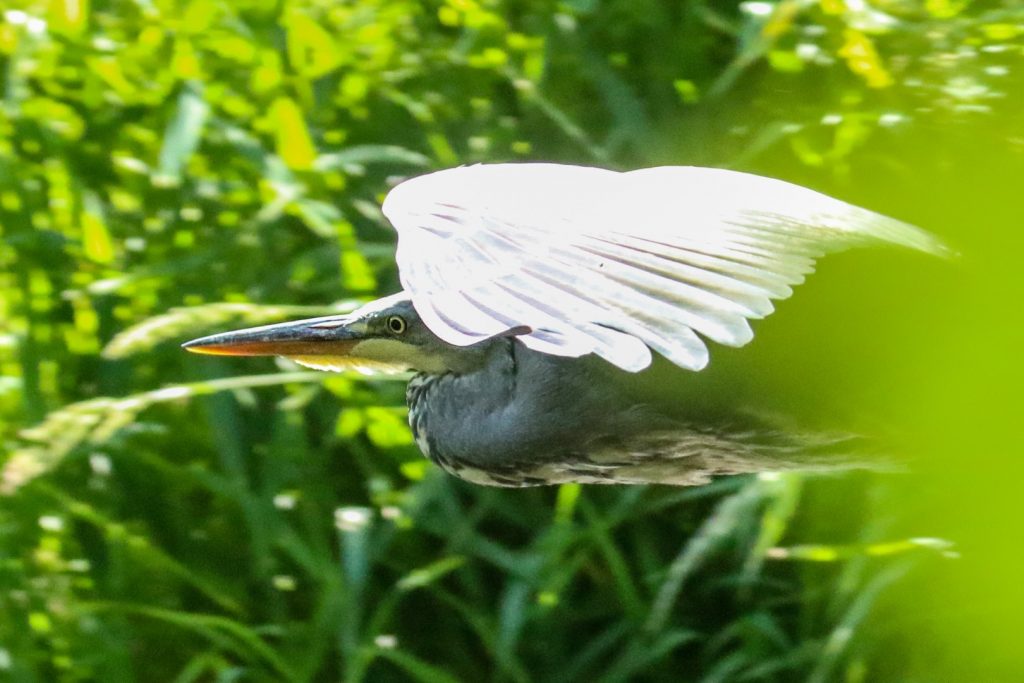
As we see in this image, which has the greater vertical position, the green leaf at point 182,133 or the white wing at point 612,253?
the white wing at point 612,253

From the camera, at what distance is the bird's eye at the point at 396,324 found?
4.33 feet

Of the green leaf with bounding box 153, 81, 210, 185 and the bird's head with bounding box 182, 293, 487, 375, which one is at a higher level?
the bird's head with bounding box 182, 293, 487, 375

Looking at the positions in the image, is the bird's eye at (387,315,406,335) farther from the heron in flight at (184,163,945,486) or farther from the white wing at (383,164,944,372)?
the white wing at (383,164,944,372)

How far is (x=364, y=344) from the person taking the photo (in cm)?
134

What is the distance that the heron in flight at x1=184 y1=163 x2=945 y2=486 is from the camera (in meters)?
0.69

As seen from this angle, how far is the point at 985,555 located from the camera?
24 cm

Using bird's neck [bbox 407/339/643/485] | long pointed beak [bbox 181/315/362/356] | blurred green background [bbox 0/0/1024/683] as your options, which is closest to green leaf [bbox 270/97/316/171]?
blurred green background [bbox 0/0/1024/683]

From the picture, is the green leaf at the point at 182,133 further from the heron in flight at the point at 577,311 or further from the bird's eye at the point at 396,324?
the bird's eye at the point at 396,324

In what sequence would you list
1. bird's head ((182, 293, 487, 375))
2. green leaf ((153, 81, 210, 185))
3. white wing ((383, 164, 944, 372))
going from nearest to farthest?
1. white wing ((383, 164, 944, 372))
2. bird's head ((182, 293, 487, 375))
3. green leaf ((153, 81, 210, 185))

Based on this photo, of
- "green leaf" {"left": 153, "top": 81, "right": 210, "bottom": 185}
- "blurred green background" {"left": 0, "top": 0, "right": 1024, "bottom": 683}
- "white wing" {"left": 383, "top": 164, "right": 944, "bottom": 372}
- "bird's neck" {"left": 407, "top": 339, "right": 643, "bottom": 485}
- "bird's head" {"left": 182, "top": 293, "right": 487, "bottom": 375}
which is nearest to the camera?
"white wing" {"left": 383, "top": 164, "right": 944, "bottom": 372}

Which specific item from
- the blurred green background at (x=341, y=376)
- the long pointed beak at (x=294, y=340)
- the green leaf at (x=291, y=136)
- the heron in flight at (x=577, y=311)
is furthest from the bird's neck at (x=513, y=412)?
the green leaf at (x=291, y=136)

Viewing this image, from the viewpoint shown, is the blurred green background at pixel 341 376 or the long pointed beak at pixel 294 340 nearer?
the long pointed beak at pixel 294 340

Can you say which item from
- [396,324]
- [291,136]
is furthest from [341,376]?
[396,324]

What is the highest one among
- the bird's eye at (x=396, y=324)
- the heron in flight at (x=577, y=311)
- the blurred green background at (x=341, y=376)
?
the heron in flight at (x=577, y=311)
